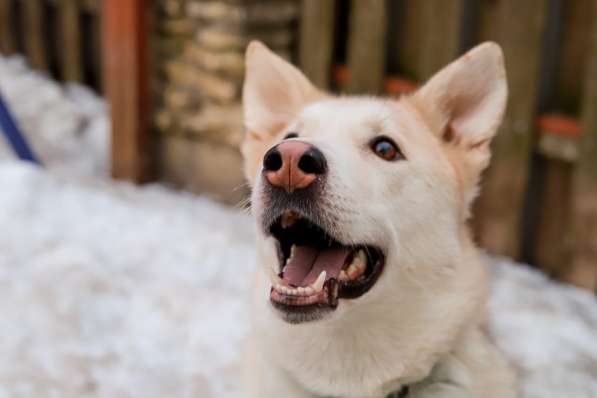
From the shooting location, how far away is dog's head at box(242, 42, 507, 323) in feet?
7.52

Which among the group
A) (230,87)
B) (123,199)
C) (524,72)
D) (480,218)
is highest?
(524,72)

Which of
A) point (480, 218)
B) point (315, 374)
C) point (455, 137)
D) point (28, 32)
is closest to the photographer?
point (315, 374)

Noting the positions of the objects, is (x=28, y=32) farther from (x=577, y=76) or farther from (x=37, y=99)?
(x=577, y=76)

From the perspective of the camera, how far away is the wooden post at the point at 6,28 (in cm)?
794

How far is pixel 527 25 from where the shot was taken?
4.23 meters

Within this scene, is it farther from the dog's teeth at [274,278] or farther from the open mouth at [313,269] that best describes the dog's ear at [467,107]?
the dog's teeth at [274,278]

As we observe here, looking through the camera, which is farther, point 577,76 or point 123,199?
point 123,199

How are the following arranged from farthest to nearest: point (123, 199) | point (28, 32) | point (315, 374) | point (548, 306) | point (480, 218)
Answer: point (28, 32)
point (123, 199)
point (480, 218)
point (548, 306)
point (315, 374)

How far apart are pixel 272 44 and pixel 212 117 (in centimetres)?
66

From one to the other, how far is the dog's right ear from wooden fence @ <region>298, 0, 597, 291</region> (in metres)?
1.69

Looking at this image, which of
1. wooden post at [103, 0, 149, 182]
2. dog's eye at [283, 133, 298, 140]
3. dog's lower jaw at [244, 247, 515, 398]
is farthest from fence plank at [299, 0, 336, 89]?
dog's lower jaw at [244, 247, 515, 398]

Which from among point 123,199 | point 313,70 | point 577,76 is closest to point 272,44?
point 313,70

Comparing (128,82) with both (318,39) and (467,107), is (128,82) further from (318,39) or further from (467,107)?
(467,107)

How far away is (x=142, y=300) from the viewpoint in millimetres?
4352
